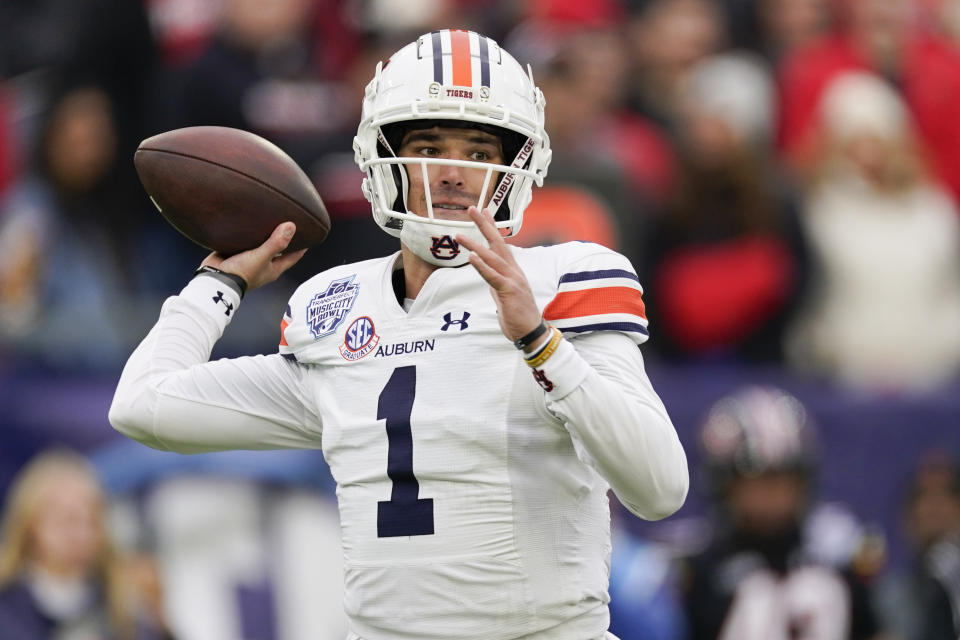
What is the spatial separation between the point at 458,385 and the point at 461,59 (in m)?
0.70

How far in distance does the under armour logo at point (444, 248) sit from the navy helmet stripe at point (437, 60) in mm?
331

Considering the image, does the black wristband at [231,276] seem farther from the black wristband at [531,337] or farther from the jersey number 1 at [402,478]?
the black wristband at [531,337]

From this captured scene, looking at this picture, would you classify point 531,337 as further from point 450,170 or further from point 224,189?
point 224,189

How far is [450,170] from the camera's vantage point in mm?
3553

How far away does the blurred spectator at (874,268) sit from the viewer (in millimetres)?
8023

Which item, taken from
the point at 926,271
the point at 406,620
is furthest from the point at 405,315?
the point at 926,271

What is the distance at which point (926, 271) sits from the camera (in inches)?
320

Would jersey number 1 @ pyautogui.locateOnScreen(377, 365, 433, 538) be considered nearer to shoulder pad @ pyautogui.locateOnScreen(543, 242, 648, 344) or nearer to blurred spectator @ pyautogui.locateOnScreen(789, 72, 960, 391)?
shoulder pad @ pyautogui.locateOnScreen(543, 242, 648, 344)

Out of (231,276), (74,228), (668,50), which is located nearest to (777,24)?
(668,50)

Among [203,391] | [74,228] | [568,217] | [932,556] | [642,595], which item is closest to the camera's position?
[203,391]

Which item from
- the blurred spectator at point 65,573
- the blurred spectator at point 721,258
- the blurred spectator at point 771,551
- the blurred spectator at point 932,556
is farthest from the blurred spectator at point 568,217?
the blurred spectator at point 65,573

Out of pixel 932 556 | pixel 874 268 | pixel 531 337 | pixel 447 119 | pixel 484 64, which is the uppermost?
pixel 874 268

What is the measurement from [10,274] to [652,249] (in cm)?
282

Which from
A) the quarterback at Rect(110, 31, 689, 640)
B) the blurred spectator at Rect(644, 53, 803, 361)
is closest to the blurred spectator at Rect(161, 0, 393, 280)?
the blurred spectator at Rect(644, 53, 803, 361)
